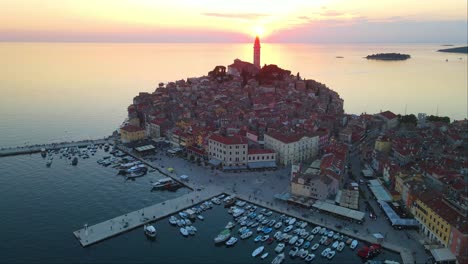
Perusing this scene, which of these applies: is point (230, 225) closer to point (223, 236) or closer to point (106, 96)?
point (223, 236)

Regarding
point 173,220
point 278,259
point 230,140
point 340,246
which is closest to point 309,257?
point 278,259

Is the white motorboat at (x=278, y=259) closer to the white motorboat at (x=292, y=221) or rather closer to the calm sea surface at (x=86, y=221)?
the calm sea surface at (x=86, y=221)

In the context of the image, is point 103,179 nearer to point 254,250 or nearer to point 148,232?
point 148,232

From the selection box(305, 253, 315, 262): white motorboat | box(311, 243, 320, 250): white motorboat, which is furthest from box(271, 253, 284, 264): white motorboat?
box(311, 243, 320, 250): white motorboat

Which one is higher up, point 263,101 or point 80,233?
point 263,101

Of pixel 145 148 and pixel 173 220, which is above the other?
pixel 145 148

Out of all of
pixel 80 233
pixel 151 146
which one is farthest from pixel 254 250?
pixel 151 146
